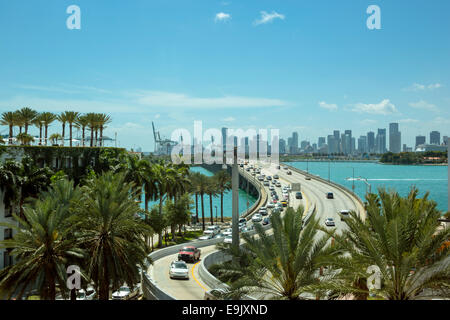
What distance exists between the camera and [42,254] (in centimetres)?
1421

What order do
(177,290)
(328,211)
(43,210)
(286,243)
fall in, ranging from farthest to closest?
(328,211)
(177,290)
(43,210)
(286,243)

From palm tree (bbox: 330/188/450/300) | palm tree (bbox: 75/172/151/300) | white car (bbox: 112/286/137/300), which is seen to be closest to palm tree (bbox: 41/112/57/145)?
white car (bbox: 112/286/137/300)

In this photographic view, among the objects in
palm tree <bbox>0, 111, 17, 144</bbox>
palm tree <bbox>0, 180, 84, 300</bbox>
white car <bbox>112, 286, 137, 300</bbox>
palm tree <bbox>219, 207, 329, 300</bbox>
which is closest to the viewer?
palm tree <bbox>219, 207, 329, 300</bbox>

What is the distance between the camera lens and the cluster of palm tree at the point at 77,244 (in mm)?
14156

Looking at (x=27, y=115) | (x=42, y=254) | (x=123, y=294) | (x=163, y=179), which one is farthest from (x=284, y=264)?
(x=27, y=115)

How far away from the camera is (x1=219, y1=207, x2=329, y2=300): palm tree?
12258 millimetres

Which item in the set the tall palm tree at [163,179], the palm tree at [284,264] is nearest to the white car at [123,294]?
the palm tree at [284,264]

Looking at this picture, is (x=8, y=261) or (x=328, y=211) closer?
(x=8, y=261)

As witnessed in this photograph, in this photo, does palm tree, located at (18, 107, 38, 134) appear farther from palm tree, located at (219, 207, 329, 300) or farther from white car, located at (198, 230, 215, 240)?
palm tree, located at (219, 207, 329, 300)

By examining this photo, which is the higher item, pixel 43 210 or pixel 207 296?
pixel 43 210
